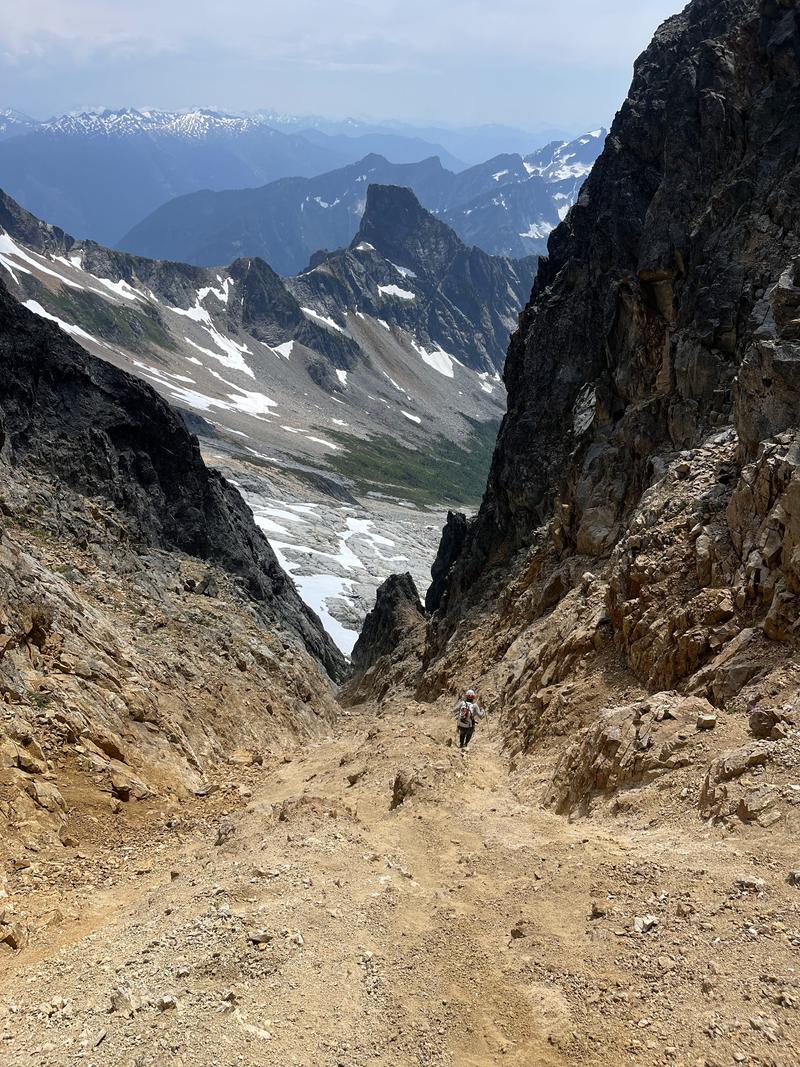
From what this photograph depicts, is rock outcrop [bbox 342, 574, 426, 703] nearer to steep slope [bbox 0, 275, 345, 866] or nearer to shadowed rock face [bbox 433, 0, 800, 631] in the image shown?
steep slope [bbox 0, 275, 345, 866]

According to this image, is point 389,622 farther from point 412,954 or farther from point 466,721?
point 412,954

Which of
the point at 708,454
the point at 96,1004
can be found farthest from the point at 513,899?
the point at 708,454

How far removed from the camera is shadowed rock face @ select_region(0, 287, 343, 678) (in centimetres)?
3219

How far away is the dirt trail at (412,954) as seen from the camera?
24.6 feet

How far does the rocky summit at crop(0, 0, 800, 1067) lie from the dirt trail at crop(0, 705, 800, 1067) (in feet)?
0.16

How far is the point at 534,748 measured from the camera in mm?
18172

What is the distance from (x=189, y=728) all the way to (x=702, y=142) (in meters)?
34.0

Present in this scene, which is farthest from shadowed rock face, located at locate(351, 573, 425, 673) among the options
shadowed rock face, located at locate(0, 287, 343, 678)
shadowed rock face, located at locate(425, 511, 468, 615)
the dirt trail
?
the dirt trail

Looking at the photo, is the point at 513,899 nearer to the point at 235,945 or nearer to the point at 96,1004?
the point at 235,945

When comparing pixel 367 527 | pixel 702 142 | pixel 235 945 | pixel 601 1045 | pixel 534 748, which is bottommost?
pixel 367 527

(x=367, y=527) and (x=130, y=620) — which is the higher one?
(x=130, y=620)

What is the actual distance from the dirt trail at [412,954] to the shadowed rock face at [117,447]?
2289 centimetres

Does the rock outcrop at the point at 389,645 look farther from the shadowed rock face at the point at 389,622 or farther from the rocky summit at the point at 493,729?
the rocky summit at the point at 493,729

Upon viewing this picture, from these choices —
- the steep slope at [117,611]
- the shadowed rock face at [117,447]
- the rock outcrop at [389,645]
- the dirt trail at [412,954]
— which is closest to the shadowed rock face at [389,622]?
the rock outcrop at [389,645]
